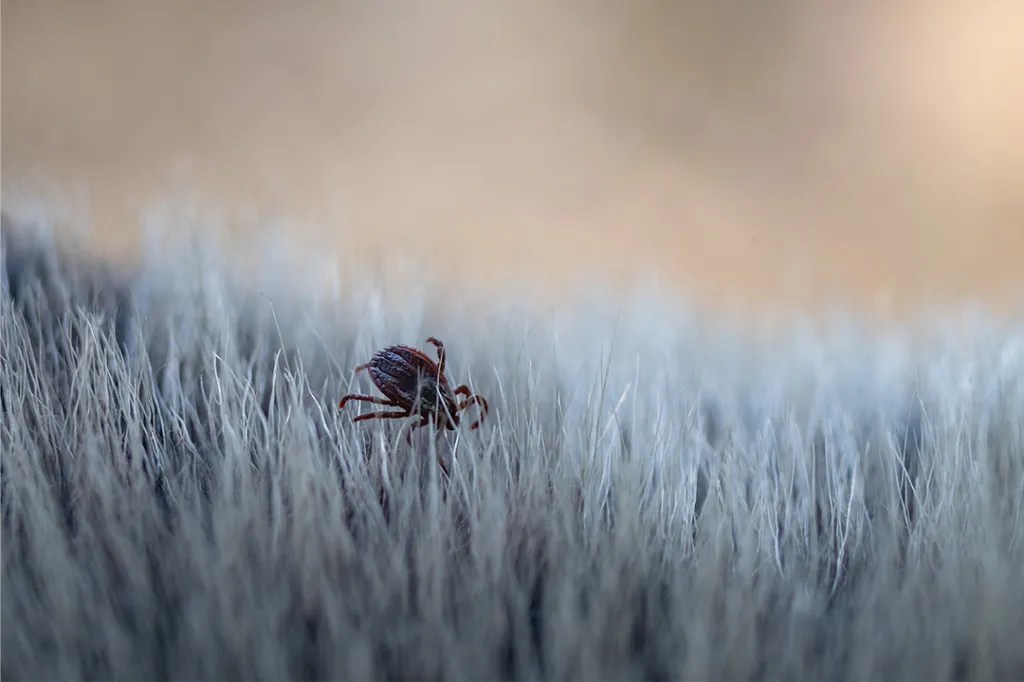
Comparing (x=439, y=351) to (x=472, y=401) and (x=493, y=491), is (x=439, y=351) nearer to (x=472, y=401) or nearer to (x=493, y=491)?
(x=472, y=401)

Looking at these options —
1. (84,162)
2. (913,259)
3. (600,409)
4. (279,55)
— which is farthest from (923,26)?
(84,162)

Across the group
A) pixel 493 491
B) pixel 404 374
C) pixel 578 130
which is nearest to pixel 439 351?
pixel 404 374

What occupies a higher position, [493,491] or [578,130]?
[578,130]

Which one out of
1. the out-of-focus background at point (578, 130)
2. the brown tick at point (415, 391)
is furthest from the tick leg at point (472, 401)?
the out-of-focus background at point (578, 130)

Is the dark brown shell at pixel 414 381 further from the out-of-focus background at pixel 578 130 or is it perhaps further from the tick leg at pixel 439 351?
the out-of-focus background at pixel 578 130

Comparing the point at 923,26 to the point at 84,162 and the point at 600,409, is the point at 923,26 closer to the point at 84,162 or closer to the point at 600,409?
the point at 600,409

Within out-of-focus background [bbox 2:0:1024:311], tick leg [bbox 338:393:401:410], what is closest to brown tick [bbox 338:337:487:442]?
tick leg [bbox 338:393:401:410]

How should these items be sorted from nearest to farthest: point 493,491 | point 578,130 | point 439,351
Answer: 1. point 493,491
2. point 439,351
3. point 578,130
